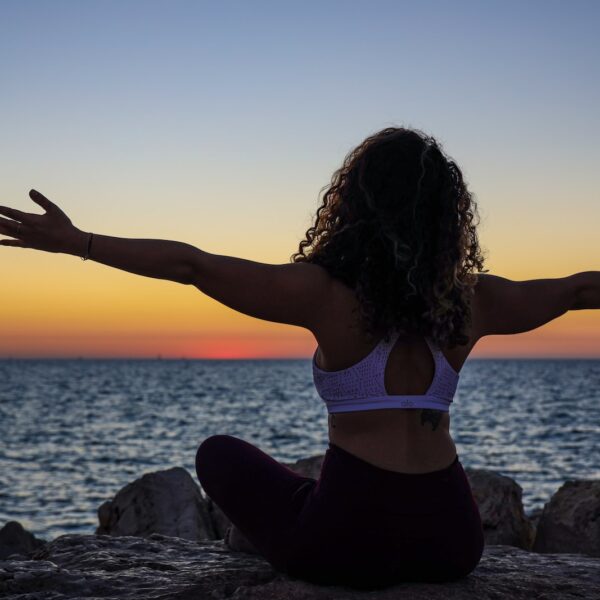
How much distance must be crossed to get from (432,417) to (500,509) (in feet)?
13.4

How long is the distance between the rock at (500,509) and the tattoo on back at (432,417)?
387 centimetres

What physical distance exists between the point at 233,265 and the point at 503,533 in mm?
4844

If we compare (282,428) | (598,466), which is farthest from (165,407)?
(598,466)

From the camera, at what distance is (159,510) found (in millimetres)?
7902

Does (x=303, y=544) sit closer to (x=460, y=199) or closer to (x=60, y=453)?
(x=460, y=199)

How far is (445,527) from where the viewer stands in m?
3.36

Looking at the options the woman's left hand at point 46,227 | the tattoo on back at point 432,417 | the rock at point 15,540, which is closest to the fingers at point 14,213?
the woman's left hand at point 46,227

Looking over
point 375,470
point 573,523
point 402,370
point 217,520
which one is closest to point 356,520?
point 375,470

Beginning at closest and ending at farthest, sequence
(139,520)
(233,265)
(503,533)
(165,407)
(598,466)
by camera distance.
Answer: (233,265)
(503,533)
(139,520)
(598,466)
(165,407)

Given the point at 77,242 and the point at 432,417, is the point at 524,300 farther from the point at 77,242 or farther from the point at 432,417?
the point at 77,242

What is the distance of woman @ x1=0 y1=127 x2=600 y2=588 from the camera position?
3002 mm

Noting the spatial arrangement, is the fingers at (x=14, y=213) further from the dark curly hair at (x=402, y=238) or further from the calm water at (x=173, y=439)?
the calm water at (x=173, y=439)

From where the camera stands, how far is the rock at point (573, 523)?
647 cm

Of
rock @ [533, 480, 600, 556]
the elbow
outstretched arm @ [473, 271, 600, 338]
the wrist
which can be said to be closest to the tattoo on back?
outstretched arm @ [473, 271, 600, 338]
